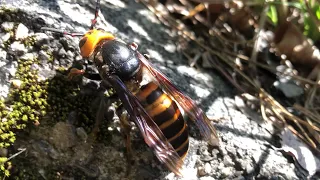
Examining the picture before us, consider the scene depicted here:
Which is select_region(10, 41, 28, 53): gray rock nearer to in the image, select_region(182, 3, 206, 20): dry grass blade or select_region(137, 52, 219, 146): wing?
select_region(137, 52, 219, 146): wing

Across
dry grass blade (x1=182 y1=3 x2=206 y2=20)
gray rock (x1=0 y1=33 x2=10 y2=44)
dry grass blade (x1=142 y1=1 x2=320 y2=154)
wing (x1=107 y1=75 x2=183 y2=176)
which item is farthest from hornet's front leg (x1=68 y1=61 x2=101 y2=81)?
dry grass blade (x1=182 y1=3 x2=206 y2=20)

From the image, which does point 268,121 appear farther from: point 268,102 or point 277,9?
point 277,9

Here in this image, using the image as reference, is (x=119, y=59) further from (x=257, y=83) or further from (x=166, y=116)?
(x=257, y=83)

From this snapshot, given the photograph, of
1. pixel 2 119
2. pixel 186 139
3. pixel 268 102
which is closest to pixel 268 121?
pixel 268 102

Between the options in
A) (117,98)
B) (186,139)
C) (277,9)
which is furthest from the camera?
(277,9)

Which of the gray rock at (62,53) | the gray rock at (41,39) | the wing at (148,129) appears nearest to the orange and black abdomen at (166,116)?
the wing at (148,129)

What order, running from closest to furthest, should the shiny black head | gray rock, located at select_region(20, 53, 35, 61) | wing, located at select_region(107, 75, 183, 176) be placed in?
1. wing, located at select_region(107, 75, 183, 176)
2. the shiny black head
3. gray rock, located at select_region(20, 53, 35, 61)
